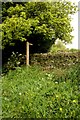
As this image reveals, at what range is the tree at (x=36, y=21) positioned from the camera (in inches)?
361

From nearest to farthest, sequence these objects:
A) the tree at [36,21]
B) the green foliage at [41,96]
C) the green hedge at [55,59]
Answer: the green foliage at [41,96] → the tree at [36,21] → the green hedge at [55,59]

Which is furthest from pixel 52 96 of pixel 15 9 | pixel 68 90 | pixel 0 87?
Result: pixel 15 9

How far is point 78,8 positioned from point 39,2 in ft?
Answer: 6.55

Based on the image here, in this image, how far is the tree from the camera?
9.17 m

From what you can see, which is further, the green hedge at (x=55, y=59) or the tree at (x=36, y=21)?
the green hedge at (x=55, y=59)

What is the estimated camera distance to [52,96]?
6402mm

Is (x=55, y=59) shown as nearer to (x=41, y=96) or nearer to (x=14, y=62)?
(x=14, y=62)

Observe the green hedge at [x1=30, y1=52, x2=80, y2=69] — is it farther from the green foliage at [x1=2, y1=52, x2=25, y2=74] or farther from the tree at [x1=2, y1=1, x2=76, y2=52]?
the tree at [x1=2, y1=1, x2=76, y2=52]

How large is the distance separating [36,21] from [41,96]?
373cm

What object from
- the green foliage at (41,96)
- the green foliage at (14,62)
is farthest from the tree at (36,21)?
the green foliage at (41,96)

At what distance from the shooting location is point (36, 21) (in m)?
9.52

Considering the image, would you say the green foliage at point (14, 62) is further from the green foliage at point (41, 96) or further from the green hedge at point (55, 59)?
the green foliage at point (41, 96)

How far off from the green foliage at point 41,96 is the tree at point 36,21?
154 centimetres

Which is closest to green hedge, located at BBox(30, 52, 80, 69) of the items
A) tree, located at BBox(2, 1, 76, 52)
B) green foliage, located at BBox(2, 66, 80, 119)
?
tree, located at BBox(2, 1, 76, 52)
